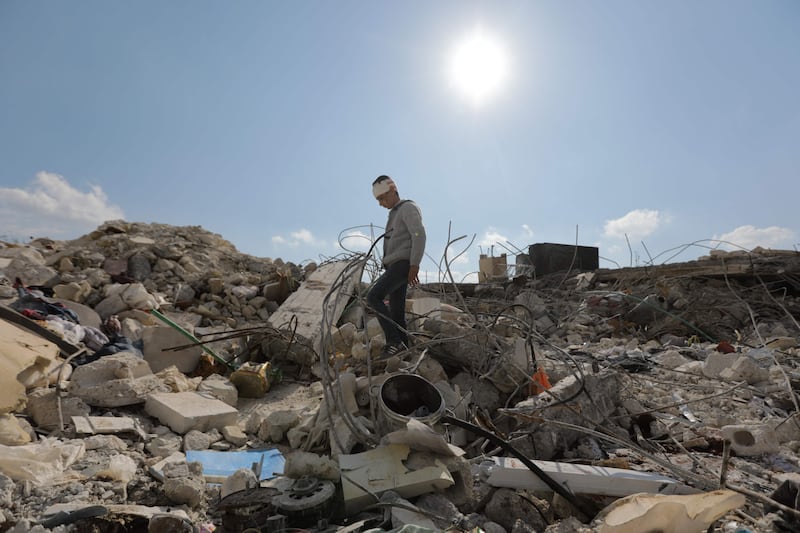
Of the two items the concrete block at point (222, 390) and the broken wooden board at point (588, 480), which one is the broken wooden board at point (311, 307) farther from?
the broken wooden board at point (588, 480)

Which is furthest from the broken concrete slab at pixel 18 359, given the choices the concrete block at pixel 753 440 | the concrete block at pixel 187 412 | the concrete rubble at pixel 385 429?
the concrete block at pixel 753 440

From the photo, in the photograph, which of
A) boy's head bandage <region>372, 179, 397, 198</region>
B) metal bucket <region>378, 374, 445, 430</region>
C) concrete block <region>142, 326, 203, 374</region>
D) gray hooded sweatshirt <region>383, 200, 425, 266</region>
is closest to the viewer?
metal bucket <region>378, 374, 445, 430</region>

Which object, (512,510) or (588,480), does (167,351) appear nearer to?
(512,510)

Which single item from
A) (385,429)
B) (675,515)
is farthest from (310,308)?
(675,515)

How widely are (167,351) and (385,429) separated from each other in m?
3.58

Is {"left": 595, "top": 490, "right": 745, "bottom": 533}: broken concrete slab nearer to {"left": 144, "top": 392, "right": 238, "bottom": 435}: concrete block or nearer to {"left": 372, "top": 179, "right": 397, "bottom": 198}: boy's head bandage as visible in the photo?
{"left": 144, "top": 392, "right": 238, "bottom": 435}: concrete block

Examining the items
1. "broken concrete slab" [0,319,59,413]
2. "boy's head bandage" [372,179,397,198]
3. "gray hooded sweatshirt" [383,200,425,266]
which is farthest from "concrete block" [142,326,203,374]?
"boy's head bandage" [372,179,397,198]

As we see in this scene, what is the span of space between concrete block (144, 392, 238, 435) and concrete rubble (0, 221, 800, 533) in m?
0.02

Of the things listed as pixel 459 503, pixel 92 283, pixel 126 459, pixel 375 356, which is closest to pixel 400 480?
pixel 459 503

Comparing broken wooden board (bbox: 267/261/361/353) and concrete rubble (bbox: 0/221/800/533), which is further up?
broken wooden board (bbox: 267/261/361/353)

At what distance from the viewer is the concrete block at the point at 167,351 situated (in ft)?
16.3

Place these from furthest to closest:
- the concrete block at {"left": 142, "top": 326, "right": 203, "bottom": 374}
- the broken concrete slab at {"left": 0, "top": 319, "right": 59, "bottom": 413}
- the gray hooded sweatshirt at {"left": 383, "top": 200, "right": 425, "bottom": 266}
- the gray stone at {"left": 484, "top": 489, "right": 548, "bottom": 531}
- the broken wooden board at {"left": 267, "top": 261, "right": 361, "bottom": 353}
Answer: the broken wooden board at {"left": 267, "top": 261, "right": 361, "bottom": 353}, the concrete block at {"left": 142, "top": 326, "right": 203, "bottom": 374}, the gray hooded sweatshirt at {"left": 383, "top": 200, "right": 425, "bottom": 266}, the broken concrete slab at {"left": 0, "top": 319, "right": 59, "bottom": 413}, the gray stone at {"left": 484, "top": 489, "right": 548, "bottom": 531}

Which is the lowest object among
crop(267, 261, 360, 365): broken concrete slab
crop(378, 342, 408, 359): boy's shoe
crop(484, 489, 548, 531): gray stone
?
crop(484, 489, 548, 531): gray stone

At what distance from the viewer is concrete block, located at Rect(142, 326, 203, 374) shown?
4980 millimetres
